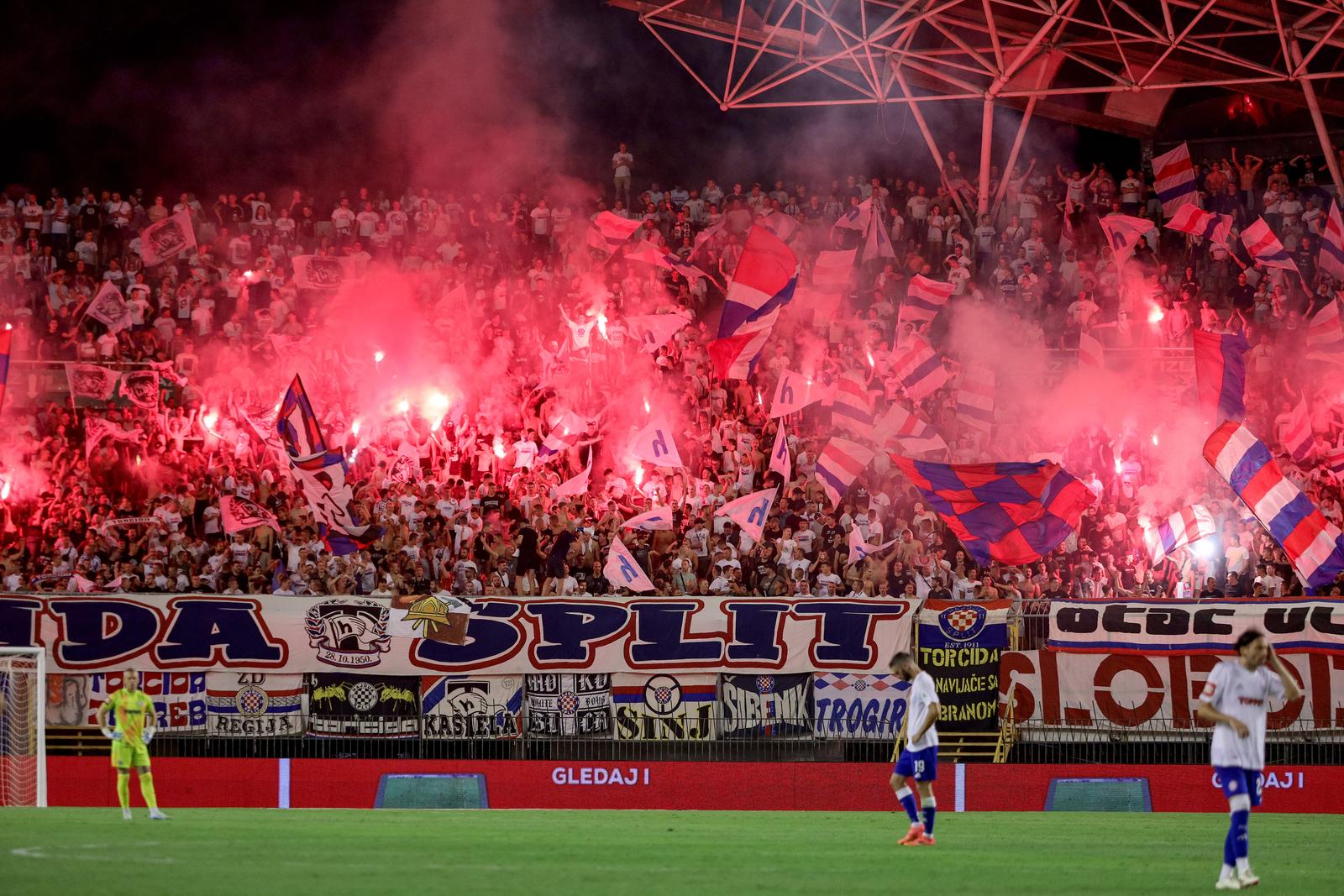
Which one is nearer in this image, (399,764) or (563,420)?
(399,764)

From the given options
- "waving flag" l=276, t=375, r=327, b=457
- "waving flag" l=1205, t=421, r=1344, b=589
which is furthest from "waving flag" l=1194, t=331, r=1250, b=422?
"waving flag" l=276, t=375, r=327, b=457

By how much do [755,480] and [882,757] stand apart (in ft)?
17.6

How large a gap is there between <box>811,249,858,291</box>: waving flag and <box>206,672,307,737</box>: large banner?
1174 centimetres

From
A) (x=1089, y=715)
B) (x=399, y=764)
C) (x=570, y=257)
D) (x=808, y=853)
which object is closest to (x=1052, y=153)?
(x=570, y=257)

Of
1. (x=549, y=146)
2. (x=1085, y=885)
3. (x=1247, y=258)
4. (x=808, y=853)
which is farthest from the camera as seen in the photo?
(x=549, y=146)

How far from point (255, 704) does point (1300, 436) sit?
48.6 ft

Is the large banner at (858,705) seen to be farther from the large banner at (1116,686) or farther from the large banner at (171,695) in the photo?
the large banner at (171,695)

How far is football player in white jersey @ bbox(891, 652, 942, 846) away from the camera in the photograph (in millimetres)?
12000

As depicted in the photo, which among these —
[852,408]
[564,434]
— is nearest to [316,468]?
[564,434]

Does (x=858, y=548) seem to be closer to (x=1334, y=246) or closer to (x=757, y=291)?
(x=757, y=291)

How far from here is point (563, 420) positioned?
2306 centimetres

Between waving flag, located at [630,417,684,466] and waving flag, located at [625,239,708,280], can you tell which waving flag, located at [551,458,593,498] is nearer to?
waving flag, located at [630,417,684,466]

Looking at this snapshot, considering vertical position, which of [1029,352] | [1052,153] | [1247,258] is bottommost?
[1029,352]

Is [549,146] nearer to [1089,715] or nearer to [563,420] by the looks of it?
[563,420]
